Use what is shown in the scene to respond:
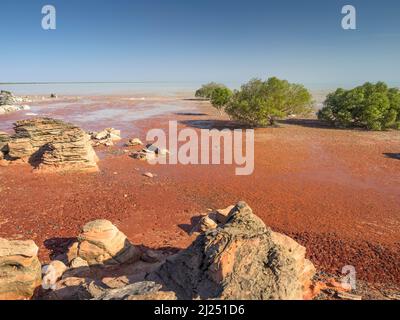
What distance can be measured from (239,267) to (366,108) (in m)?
32.2

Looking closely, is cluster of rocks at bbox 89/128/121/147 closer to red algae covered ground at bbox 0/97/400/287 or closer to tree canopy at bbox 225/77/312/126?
red algae covered ground at bbox 0/97/400/287

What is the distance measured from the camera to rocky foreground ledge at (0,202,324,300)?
5.38 m

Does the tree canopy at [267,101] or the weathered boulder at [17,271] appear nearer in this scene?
the weathered boulder at [17,271]

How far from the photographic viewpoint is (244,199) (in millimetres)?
14461

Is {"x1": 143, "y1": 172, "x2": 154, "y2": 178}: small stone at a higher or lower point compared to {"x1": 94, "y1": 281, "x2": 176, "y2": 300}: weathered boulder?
lower

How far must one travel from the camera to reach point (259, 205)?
1372 centimetres

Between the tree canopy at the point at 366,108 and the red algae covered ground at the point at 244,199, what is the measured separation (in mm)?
9460

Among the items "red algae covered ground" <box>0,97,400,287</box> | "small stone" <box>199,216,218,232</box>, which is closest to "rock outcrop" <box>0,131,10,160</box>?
"red algae covered ground" <box>0,97,400,287</box>

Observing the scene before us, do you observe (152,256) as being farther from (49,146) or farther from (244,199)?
(49,146)

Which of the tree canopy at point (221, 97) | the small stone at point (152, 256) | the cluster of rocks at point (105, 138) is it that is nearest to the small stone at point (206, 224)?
the small stone at point (152, 256)

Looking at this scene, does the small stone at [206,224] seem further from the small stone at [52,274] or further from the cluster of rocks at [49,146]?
the cluster of rocks at [49,146]

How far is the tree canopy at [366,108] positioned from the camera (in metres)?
31.6
